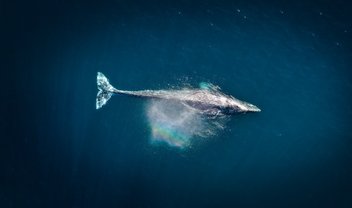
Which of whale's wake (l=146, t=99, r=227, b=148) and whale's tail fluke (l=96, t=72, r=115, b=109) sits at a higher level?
whale's tail fluke (l=96, t=72, r=115, b=109)

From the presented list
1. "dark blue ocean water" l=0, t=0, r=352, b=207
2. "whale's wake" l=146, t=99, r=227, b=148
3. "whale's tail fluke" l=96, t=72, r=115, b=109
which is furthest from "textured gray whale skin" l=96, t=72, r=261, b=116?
"dark blue ocean water" l=0, t=0, r=352, b=207

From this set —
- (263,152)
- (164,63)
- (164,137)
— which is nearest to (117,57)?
(164,63)

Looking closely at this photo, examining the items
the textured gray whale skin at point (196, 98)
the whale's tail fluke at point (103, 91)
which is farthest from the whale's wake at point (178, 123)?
the whale's tail fluke at point (103, 91)

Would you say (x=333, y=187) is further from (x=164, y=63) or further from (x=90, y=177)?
(x=90, y=177)

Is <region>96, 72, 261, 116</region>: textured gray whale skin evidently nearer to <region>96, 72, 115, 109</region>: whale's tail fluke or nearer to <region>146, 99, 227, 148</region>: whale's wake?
<region>96, 72, 115, 109</region>: whale's tail fluke

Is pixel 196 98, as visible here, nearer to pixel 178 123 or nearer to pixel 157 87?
pixel 178 123

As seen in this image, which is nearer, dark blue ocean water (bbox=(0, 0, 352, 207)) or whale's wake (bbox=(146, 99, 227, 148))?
whale's wake (bbox=(146, 99, 227, 148))
